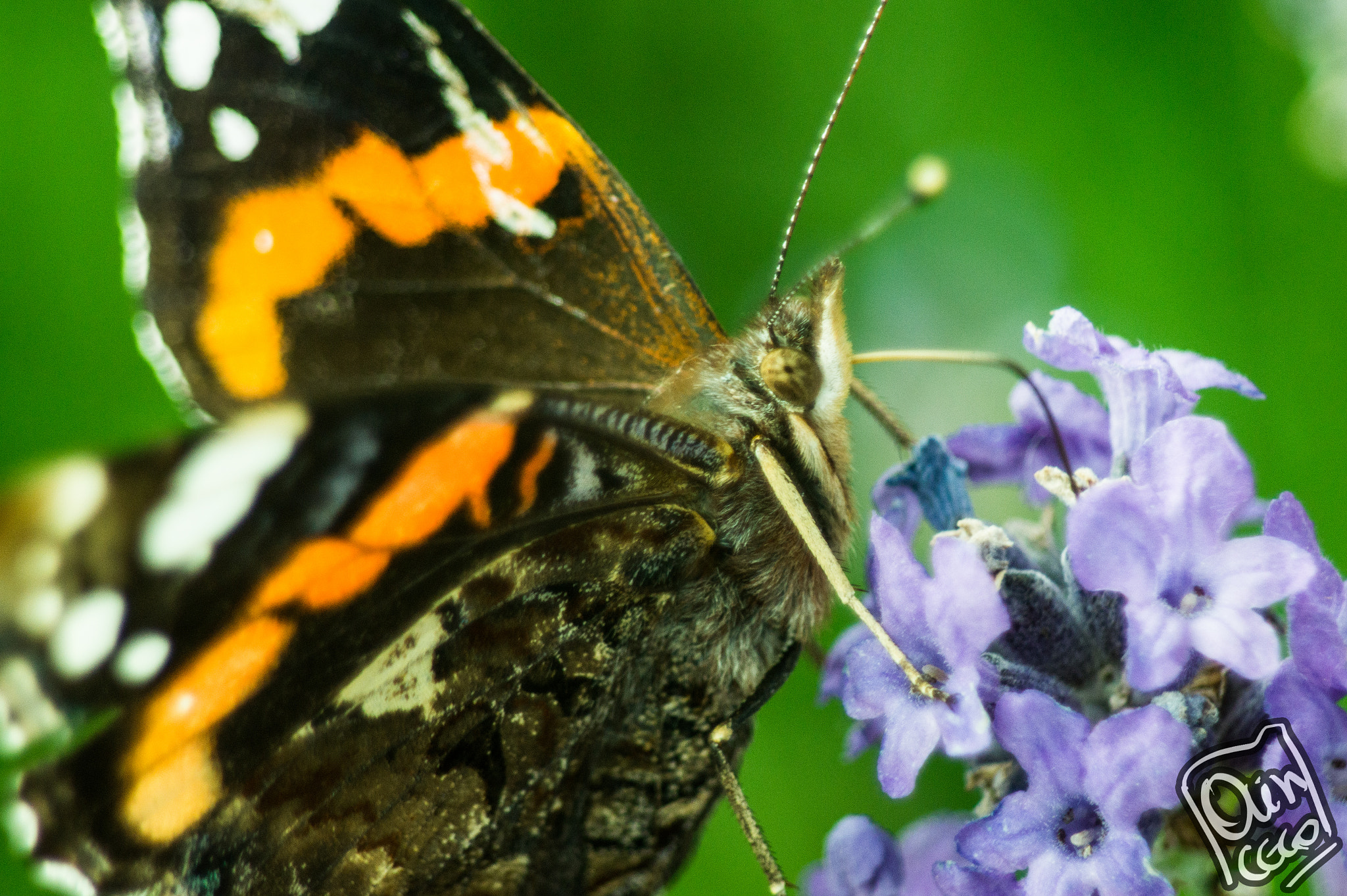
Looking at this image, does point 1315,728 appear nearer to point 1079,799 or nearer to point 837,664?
point 1079,799

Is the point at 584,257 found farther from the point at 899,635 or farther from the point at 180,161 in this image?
the point at 899,635

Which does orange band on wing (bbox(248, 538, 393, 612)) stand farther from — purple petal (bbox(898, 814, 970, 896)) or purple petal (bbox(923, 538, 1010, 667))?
purple petal (bbox(898, 814, 970, 896))

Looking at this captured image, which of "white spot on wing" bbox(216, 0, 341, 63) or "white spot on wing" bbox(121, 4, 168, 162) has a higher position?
"white spot on wing" bbox(216, 0, 341, 63)

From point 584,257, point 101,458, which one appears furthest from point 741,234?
point 101,458

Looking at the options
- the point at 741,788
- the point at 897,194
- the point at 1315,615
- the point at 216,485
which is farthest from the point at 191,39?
the point at 897,194

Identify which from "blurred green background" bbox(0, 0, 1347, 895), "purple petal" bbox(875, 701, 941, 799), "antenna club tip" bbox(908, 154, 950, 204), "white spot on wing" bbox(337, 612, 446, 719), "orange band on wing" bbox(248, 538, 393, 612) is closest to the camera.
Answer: "purple petal" bbox(875, 701, 941, 799)

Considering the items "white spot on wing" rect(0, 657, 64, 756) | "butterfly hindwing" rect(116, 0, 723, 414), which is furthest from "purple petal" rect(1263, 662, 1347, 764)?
"white spot on wing" rect(0, 657, 64, 756)
